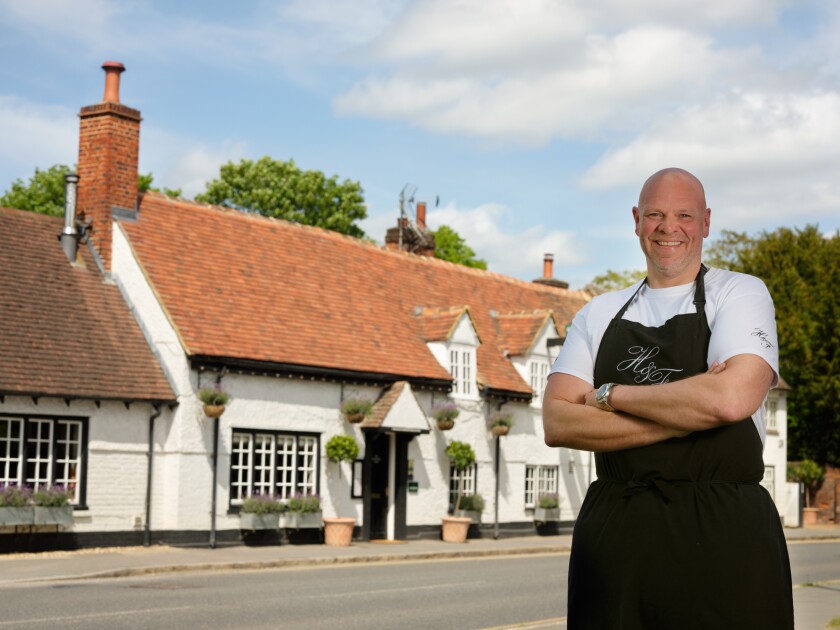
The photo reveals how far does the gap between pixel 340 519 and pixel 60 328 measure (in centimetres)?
671

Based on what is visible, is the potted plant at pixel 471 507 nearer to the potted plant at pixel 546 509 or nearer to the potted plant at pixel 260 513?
the potted plant at pixel 546 509

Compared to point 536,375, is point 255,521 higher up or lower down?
lower down

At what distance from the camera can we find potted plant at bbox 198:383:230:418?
22453mm

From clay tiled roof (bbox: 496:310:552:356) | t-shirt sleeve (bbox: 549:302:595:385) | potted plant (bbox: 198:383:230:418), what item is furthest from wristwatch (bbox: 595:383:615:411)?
clay tiled roof (bbox: 496:310:552:356)

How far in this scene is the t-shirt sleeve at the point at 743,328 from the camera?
3.31 m

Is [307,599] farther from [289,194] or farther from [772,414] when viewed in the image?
[289,194]

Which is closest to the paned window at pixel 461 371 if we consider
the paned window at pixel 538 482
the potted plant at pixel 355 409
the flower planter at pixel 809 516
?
the paned window at pixel 538 482

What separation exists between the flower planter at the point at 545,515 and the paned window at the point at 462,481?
2.35 m

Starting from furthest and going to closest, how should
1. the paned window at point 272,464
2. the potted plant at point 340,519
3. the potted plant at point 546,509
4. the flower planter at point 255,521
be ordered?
the potted plant at point 546,509
the potted plant at point 340,519
the paned window at point 272,464
the flower planter at point 255,521

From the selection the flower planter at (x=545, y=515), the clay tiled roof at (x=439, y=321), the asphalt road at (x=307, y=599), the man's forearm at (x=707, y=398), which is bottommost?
the asphalt road at (x=307, y=599)

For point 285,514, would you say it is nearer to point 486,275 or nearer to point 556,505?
point 556,505

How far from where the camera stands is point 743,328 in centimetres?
333

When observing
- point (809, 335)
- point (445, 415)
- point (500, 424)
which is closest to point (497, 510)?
point (500, 424)

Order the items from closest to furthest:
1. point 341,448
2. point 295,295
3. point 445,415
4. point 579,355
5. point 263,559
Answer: point 579,355 < point 263,559 < point 341,448 < point 295,295 < point 445,415
